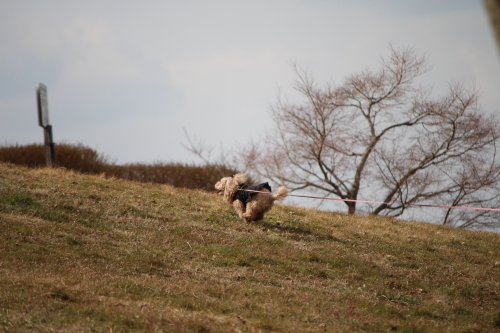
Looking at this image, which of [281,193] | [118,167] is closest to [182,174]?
[118,167]

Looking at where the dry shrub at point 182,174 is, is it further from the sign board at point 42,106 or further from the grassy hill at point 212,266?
the grassy hill at point 212,266

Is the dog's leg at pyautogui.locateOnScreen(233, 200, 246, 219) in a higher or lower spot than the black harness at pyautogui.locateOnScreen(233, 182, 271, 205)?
lower

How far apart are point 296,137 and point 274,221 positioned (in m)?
7.05

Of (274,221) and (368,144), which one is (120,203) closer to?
(274,221)

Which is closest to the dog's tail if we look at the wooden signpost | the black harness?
the black harness

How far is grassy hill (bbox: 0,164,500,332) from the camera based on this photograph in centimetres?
746

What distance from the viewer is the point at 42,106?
68.5 ft

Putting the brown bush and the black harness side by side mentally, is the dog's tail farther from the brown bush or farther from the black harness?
the brown bush

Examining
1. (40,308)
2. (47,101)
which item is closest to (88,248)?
(40,308)

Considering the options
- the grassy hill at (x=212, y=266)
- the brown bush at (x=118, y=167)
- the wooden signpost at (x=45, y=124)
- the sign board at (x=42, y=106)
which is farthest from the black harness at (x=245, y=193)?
the brown bush at (x=118, y=167)

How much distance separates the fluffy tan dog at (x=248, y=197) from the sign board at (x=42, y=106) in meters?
8.46

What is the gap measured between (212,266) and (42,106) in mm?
12243

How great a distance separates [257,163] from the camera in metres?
23.0

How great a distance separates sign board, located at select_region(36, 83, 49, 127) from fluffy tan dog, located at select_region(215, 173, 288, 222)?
27.8 feet
